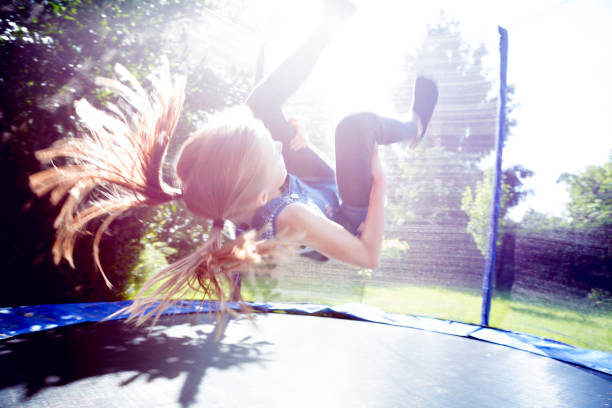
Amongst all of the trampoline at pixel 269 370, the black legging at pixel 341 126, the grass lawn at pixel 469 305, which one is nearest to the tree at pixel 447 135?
the grass lawn at pixel 469 305

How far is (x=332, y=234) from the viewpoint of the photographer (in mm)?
950

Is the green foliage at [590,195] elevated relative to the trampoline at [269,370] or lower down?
elevated

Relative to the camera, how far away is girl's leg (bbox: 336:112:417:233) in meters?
1.07

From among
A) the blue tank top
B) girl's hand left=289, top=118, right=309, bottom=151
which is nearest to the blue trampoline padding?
the blue tank top

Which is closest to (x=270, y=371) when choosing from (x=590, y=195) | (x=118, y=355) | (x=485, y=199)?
(x=118, y=355)

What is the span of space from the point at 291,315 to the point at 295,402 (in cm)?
141

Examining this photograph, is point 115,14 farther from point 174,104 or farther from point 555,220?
point 555,220

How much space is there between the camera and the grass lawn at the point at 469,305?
3486 mm

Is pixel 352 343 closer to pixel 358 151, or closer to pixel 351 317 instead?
pixel 351 317

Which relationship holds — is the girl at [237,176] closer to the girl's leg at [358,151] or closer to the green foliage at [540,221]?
the girl's leg at [358,151]

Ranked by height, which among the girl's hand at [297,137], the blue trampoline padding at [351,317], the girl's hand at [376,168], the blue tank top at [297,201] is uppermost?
the girl's hand at [297,137]

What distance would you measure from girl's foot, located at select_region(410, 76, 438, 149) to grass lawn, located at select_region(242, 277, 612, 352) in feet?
7.76

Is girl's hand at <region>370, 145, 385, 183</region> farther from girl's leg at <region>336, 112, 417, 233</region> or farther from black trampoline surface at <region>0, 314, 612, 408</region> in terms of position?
black trampoline surface at <region>0, 314, 612, 408</region>

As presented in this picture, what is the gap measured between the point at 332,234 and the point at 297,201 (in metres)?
0.12
